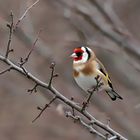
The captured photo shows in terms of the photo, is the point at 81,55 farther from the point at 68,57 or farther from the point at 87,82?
the point at 68,57

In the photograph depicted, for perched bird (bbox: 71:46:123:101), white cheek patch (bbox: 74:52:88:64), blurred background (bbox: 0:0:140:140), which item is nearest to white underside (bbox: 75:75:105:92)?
perched bird (bbox: 71:46:123:101)

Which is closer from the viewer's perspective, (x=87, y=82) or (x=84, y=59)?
(x=87, y=82)

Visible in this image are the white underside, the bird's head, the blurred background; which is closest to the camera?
the white underside

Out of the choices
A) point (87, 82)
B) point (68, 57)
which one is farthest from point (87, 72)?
point (68, 57)

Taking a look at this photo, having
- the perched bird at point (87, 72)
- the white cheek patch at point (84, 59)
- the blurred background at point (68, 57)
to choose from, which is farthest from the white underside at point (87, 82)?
the blurred background at point (68, 57)

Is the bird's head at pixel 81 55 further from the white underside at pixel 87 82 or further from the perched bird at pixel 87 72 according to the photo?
the white underside at pixel 87 82

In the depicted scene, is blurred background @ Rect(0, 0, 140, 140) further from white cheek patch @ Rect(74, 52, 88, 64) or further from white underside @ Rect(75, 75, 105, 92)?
white underside @ Rect(75, 75, 105, 92)

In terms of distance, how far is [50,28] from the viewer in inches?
339

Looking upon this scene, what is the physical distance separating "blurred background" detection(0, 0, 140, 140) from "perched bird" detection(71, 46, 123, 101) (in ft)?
3.44

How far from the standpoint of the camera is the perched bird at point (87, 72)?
4.08 m

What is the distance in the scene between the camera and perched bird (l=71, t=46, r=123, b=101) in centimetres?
408

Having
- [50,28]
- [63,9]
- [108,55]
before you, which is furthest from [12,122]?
[63,9]

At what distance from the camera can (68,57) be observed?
7512 mm

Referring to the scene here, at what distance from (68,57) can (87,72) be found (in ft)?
11.1
